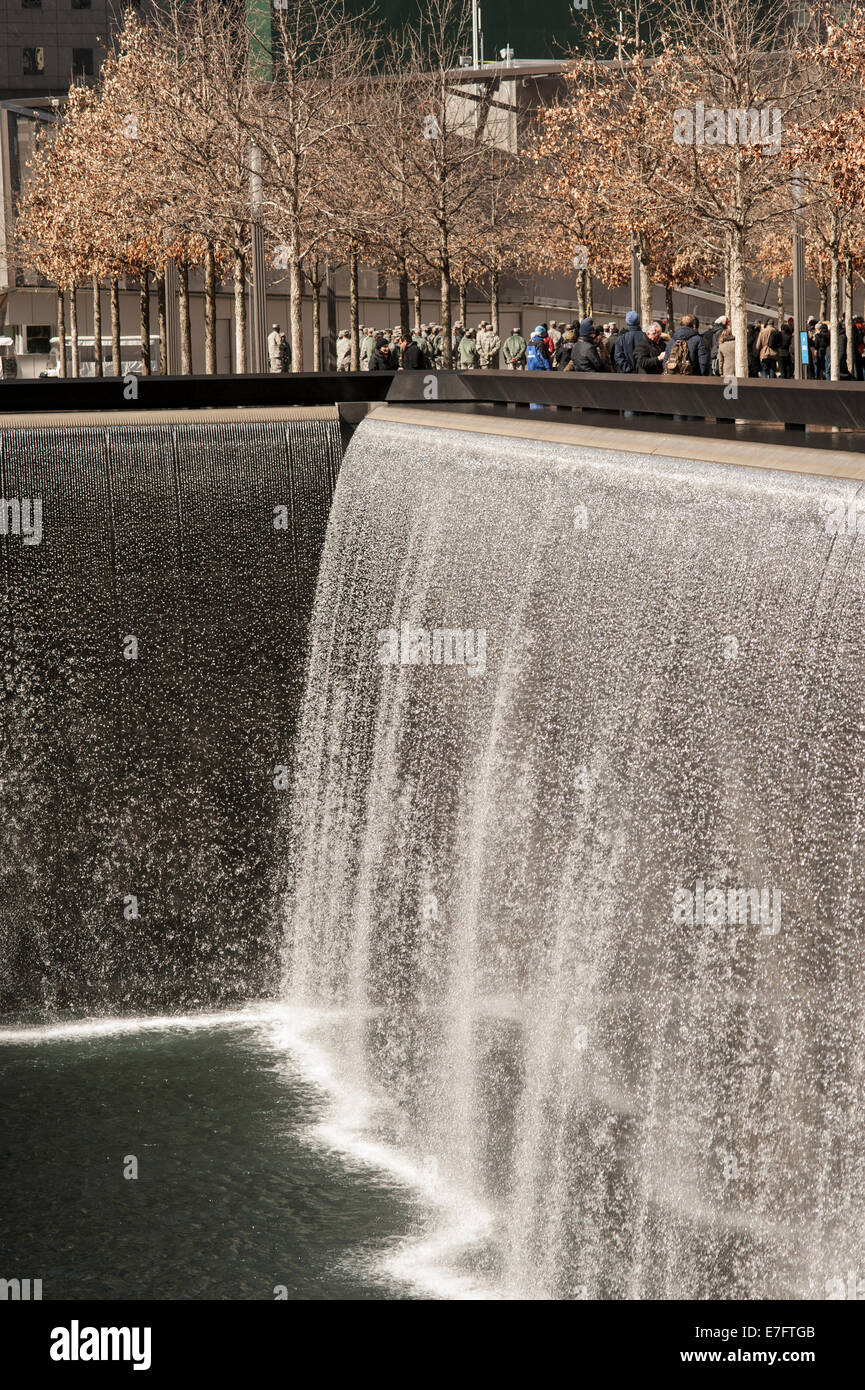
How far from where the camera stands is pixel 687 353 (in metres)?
16.0

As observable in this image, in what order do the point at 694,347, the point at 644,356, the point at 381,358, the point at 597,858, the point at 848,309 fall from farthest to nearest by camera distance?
1. the point at 848,309
2. the point at 381,358
3. the point at 694,347
4. the point at 644,356
5. the point at 597,858

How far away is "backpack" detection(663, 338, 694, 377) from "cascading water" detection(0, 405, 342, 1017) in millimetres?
5805

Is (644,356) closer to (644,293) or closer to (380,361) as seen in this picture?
(380,361)

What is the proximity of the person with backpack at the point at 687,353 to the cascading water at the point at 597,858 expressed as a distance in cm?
611

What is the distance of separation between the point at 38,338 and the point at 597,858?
49.1 meters

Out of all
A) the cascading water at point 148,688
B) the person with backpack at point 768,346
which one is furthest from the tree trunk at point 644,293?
the cascading water at point 148,688

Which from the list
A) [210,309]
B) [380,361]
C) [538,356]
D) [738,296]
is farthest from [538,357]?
[210,309]

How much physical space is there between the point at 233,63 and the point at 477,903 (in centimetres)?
1972

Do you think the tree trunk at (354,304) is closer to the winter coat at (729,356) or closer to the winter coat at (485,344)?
the winter coat at (485,344)

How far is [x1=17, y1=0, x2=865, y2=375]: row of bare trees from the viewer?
68.7ft

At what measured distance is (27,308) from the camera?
5056 cm
